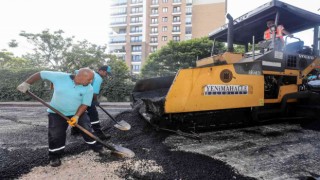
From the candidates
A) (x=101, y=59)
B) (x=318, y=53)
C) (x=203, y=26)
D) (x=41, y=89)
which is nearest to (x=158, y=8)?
(x=203, y=26)

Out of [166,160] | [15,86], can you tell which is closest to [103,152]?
[166,160]

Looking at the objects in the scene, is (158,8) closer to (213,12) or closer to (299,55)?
(213,12)

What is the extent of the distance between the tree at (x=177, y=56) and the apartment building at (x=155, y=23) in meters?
21.1

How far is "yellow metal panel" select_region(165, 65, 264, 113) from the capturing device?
11.0 ft

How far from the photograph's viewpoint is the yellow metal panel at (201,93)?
3342 millimetres

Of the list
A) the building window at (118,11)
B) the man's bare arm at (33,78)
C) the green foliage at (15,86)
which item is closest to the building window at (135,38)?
the building window at (118,11)

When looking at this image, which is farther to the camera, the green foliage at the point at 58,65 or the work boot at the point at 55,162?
the green foliage at the point at 58,65

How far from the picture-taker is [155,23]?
47.6m

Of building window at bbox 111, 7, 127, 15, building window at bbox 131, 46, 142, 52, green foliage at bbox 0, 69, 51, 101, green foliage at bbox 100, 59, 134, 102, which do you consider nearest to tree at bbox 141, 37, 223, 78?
green foliage at bbox 100, 59, 134, 102

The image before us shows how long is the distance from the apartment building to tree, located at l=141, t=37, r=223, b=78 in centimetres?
2111

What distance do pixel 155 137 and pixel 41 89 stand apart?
11.7 metres

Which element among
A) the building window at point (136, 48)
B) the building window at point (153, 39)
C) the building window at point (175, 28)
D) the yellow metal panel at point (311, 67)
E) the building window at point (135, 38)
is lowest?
the yellow metal panel at point (311, 67)

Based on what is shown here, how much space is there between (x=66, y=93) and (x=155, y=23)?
46.9 m

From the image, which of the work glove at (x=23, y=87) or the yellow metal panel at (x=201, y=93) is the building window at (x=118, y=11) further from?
the work glove at (x=23, y=87)
